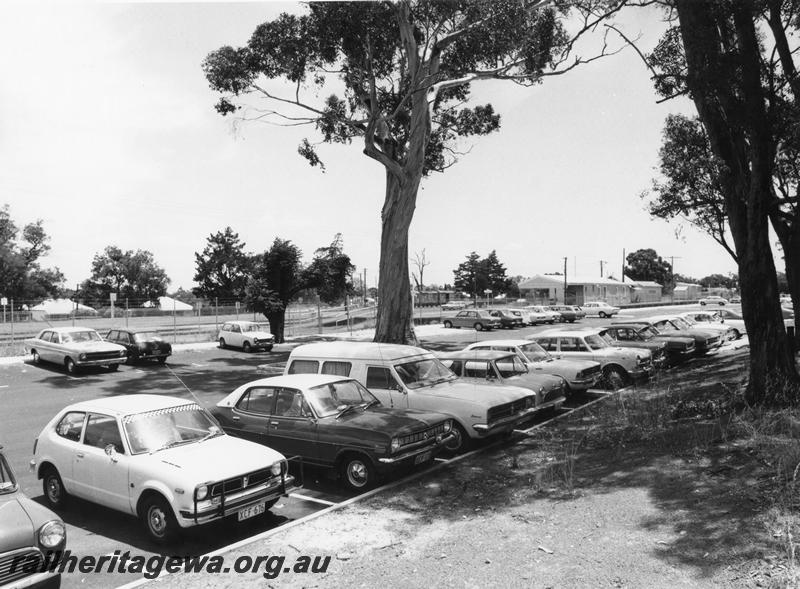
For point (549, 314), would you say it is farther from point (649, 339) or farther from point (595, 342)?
point (595, 342)

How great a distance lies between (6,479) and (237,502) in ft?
6.91

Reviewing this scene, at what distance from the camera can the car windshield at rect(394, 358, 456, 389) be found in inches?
405

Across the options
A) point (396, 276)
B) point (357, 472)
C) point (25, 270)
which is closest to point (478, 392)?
point (357, 472)

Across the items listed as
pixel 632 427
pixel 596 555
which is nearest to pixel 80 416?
pixel 596 555

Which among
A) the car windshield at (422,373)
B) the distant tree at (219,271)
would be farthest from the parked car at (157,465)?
the distant tree at (219,271)

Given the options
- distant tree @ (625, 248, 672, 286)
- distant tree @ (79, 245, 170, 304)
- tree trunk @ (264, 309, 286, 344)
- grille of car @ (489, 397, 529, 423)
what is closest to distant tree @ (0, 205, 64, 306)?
distant tree @ (79, 245, 170, 304)

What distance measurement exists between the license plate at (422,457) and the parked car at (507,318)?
1345 inches

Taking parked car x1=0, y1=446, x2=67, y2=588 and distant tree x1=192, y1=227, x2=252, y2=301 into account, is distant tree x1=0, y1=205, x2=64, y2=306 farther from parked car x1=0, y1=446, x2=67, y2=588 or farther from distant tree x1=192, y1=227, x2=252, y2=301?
parked car x1=0, y1=446, x2=67, y2=588

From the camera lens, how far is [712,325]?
989 inches

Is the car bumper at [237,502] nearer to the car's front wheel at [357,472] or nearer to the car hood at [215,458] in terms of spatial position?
the car hood at [215,458]

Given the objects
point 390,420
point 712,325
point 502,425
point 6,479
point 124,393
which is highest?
point 712,325

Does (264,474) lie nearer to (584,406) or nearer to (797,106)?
(584,406)

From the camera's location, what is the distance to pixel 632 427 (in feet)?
31.9

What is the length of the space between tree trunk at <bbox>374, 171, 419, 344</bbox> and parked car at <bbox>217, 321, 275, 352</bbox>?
30.4ft
